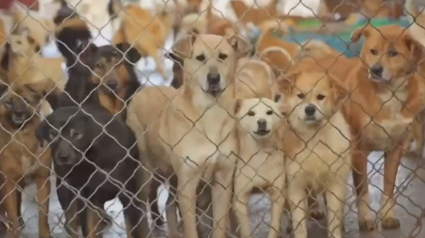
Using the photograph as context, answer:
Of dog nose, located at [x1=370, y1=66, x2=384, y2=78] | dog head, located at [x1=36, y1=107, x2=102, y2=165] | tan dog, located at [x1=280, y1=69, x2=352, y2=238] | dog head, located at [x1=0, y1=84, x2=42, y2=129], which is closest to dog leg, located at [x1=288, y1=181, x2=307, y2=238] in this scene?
tan dog, located at [x1=280, y1=69, x2=352, y2=238]

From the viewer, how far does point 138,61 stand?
1.13 m

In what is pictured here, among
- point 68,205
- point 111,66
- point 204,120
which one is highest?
point 111,66

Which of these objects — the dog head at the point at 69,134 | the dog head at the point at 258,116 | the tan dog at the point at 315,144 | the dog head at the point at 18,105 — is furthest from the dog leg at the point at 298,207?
the dog head at the point at 18,105

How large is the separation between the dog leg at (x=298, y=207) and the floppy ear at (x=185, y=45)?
27 centimetres

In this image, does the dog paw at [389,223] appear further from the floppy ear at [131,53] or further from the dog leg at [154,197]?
the floppy ear at [131,53]

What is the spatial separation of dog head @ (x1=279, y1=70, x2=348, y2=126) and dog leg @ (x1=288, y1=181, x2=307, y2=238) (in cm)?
11

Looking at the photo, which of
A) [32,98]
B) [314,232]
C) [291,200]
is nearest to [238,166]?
[291,200]

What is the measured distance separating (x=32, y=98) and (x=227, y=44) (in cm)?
34

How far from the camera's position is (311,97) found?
1.03 m

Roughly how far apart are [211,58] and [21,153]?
37cm

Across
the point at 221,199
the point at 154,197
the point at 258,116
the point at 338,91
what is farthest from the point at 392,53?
the point at 154,197

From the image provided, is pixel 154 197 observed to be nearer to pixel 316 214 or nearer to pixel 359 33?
pixel 316 214

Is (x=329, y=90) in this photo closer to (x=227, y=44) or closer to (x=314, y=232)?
(x=227, y=44)

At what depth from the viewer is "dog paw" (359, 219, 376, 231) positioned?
1.17 m
